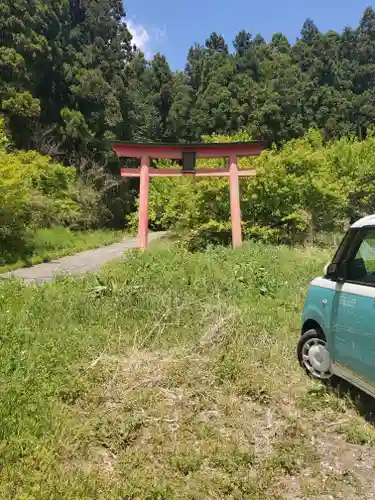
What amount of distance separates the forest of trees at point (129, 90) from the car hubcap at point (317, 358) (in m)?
27.6

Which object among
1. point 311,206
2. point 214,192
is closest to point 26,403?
point 214,192

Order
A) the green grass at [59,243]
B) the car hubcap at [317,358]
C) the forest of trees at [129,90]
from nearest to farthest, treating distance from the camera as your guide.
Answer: the car hubcap at [317,358]
the green grass at [59,243]
the forest of trees at [129,90]

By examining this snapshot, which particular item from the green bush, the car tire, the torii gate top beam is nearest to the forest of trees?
the green bush

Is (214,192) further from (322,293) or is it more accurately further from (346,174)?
(322,293)

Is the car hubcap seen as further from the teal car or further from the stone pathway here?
the stone pathway

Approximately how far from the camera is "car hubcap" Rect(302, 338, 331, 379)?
472 cm

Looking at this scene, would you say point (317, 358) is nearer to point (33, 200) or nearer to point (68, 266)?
point (68, 266)

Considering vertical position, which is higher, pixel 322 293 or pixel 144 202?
pixel 144 202

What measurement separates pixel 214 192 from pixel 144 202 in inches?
106

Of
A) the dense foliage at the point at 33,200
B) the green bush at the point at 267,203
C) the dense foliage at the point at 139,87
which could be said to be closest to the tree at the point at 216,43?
the dense foliage at the point at 139,87

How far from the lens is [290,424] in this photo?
3891 mm

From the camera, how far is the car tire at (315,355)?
4.73 meters

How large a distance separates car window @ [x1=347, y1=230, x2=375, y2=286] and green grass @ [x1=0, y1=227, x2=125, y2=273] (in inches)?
494

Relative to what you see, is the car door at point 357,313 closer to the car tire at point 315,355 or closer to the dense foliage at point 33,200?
the car tire at point 315,355
